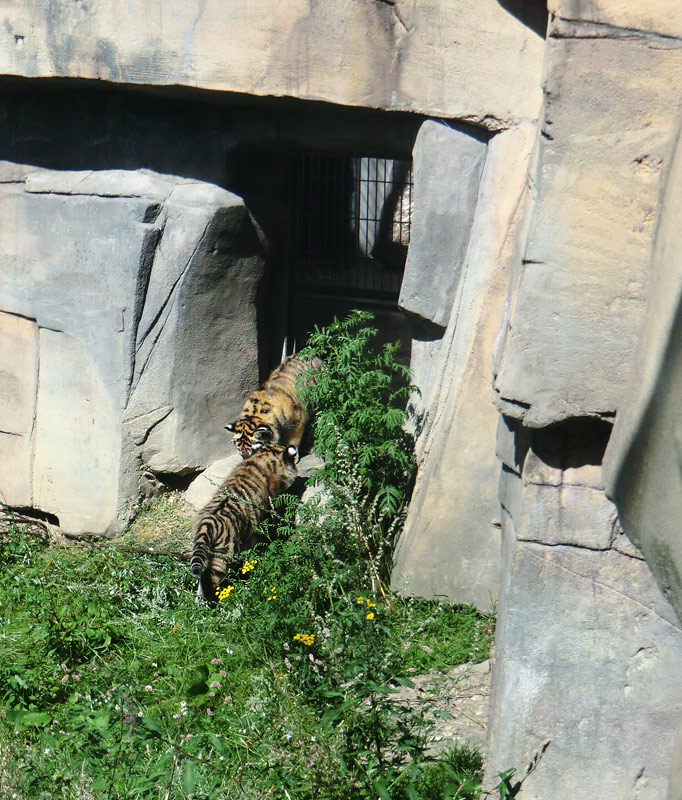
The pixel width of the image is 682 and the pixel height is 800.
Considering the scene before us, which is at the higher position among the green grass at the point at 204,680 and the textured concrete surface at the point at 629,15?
the textured concrete surface at the point at 629,15

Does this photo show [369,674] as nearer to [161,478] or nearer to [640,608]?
[640,608]

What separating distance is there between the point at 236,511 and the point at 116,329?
61.2 inches

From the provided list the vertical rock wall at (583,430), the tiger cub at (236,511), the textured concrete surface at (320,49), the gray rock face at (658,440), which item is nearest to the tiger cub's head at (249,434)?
the tiger cub at (236,511)

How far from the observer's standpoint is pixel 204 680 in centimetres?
351

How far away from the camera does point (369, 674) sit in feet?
11.2

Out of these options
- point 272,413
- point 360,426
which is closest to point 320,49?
point 360,426

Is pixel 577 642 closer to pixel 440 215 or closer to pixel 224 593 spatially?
pixel 224 593

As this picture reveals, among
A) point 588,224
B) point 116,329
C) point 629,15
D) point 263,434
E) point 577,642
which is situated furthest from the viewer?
point 263,434

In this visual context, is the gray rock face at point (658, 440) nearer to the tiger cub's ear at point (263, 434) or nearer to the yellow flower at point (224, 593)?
the yellow flower at point (224, 593)

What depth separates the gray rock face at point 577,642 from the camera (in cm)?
315

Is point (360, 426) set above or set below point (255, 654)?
above

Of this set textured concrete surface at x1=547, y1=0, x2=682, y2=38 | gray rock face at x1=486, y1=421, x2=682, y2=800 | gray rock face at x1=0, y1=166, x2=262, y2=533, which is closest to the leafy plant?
gray rock face at x1=0, y1=166, x2=262, y2=533

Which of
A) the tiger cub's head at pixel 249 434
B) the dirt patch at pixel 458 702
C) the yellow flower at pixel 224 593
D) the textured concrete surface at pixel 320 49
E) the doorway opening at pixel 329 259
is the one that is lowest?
the yellow flower at pixel 224 593

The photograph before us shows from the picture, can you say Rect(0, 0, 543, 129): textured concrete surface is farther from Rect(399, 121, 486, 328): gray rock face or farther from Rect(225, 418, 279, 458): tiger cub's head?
Rect(225, 418, 279, 458): tiger cub's head
